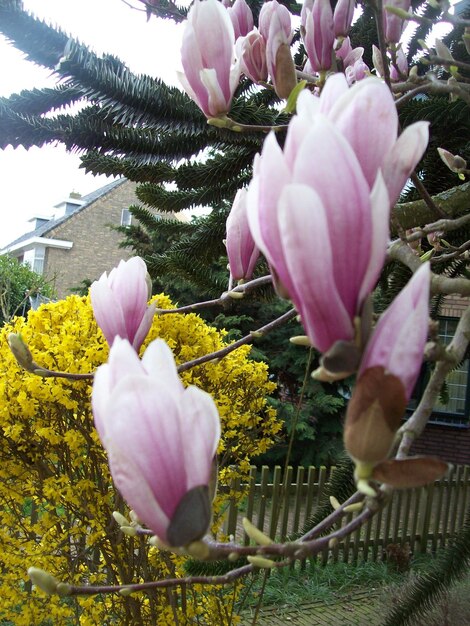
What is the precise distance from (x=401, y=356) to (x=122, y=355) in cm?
20

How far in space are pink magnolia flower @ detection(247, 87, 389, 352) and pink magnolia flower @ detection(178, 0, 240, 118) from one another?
22.6 inches

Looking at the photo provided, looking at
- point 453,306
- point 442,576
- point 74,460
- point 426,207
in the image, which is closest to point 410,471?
point 426,207

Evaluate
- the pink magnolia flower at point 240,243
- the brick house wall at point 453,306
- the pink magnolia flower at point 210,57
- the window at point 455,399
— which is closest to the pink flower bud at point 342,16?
the pink magnolia flower at point 210,57

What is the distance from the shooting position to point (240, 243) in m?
1.03

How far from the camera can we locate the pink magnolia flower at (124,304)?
87 cm

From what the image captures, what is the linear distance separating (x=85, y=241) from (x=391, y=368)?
26.3m

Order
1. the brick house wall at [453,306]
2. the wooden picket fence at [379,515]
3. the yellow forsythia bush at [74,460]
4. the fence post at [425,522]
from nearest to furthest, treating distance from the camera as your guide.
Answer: the yellow forsythia bush at [74,460]
the wooden picket fence at [379,515]
the fence post at [425,522]
the brick house wall at [453,306]

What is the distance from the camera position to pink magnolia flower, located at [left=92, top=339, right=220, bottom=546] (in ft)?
1.41

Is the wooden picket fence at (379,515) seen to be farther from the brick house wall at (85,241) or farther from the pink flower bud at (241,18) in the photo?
the brick house wall at (85,241)

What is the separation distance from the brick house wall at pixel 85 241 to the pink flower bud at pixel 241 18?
2425cm

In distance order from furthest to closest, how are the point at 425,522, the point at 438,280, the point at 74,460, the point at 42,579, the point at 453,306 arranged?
the point at 453,306
the point at 425,522
the point at 74,460
the point at 438,280
the point at 42,579

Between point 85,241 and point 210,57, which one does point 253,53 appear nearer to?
point 210,57

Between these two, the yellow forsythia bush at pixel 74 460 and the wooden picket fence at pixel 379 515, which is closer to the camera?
the yellow forsythia bush at pixel 74 460

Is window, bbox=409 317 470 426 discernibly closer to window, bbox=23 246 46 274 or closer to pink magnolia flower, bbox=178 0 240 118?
pink magnolia flower, bbox=178 0 240 118
